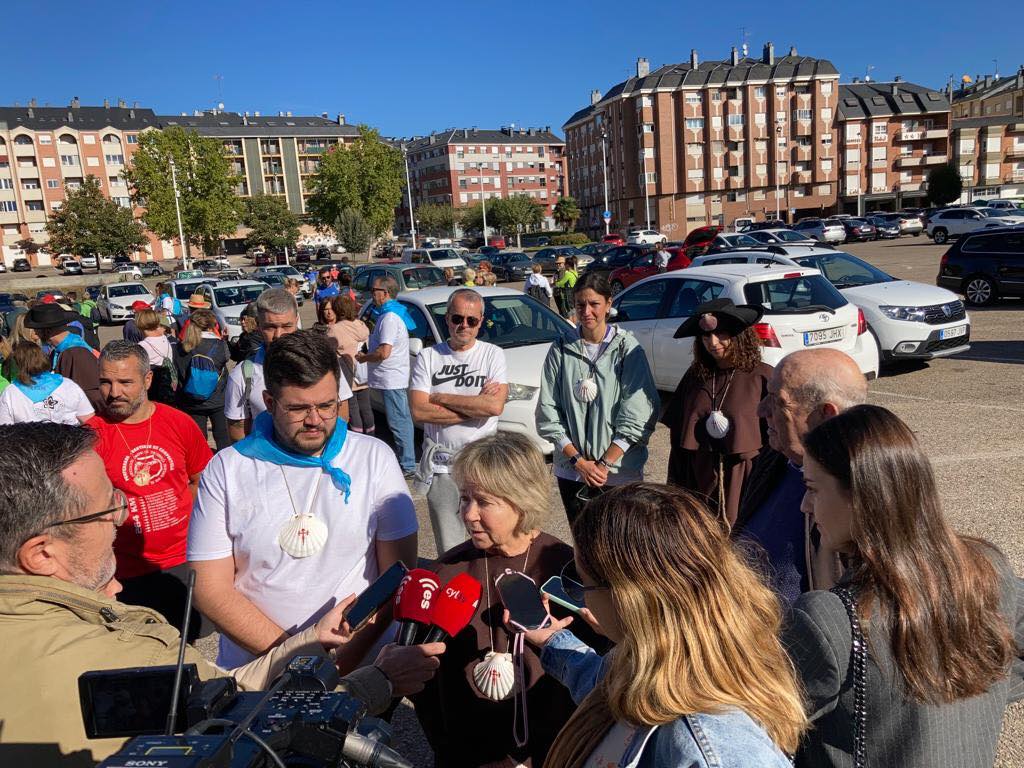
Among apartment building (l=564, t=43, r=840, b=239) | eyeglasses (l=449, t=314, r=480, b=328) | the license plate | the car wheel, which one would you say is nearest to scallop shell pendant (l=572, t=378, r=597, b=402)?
eyeglasses (l=449, t=314, r=480, b=328)

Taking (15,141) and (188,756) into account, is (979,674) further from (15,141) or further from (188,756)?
(15,141)

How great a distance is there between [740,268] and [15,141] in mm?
106558

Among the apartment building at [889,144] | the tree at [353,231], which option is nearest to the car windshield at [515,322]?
the tree at [353,231]

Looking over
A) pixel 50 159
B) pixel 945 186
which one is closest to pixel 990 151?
pixel 945 186

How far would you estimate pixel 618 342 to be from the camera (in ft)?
13.6

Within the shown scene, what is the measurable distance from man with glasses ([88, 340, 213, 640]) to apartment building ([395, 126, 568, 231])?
111 m

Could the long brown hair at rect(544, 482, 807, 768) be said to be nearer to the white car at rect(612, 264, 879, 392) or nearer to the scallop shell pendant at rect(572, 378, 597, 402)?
the scallop shell pendant at rect(572, 378, 597, 402)

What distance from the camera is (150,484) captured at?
3521 millimetres

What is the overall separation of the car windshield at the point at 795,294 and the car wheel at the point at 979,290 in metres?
9.13

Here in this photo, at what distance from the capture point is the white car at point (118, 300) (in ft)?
92.4

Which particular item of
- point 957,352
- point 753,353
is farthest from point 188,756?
point 957,352

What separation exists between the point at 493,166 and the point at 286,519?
381ft

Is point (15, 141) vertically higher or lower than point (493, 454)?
higher

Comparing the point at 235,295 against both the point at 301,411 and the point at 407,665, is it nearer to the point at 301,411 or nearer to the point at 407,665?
the point at 301,411
